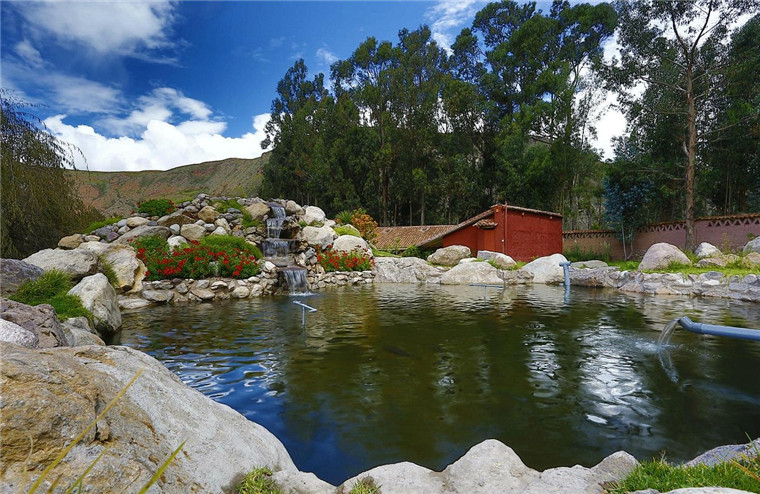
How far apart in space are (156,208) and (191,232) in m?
3.09

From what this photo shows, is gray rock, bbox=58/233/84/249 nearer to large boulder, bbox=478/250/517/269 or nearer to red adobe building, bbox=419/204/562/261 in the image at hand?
large boulder, bbox=478/250/517/269

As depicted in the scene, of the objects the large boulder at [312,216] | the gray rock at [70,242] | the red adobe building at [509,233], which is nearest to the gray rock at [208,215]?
the large boulder at [312,216]

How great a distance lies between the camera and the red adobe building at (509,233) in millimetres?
24375

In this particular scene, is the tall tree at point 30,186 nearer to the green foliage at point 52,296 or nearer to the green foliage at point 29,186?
the green foliage at point 29,186

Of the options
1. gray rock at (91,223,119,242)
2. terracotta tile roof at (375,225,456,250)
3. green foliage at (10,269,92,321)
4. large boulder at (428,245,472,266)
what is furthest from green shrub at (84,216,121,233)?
large boulder at (428,245,472,266)

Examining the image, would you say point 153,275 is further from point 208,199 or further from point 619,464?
point 619,464

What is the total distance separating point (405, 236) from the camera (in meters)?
29.2

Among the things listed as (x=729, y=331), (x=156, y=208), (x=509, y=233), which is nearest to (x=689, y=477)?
(x=729, y=331)

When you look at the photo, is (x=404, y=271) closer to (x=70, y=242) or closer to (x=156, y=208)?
(x=156, y=208)

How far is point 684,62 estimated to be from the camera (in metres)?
22.9

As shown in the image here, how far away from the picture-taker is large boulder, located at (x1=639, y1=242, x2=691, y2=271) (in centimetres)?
1569

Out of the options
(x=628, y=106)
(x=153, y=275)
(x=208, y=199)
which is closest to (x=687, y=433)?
(x=153, y=275)

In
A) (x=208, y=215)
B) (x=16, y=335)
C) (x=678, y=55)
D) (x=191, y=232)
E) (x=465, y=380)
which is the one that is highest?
(x=678, y=55)

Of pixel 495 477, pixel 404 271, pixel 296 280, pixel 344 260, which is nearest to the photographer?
pixel 495 477
